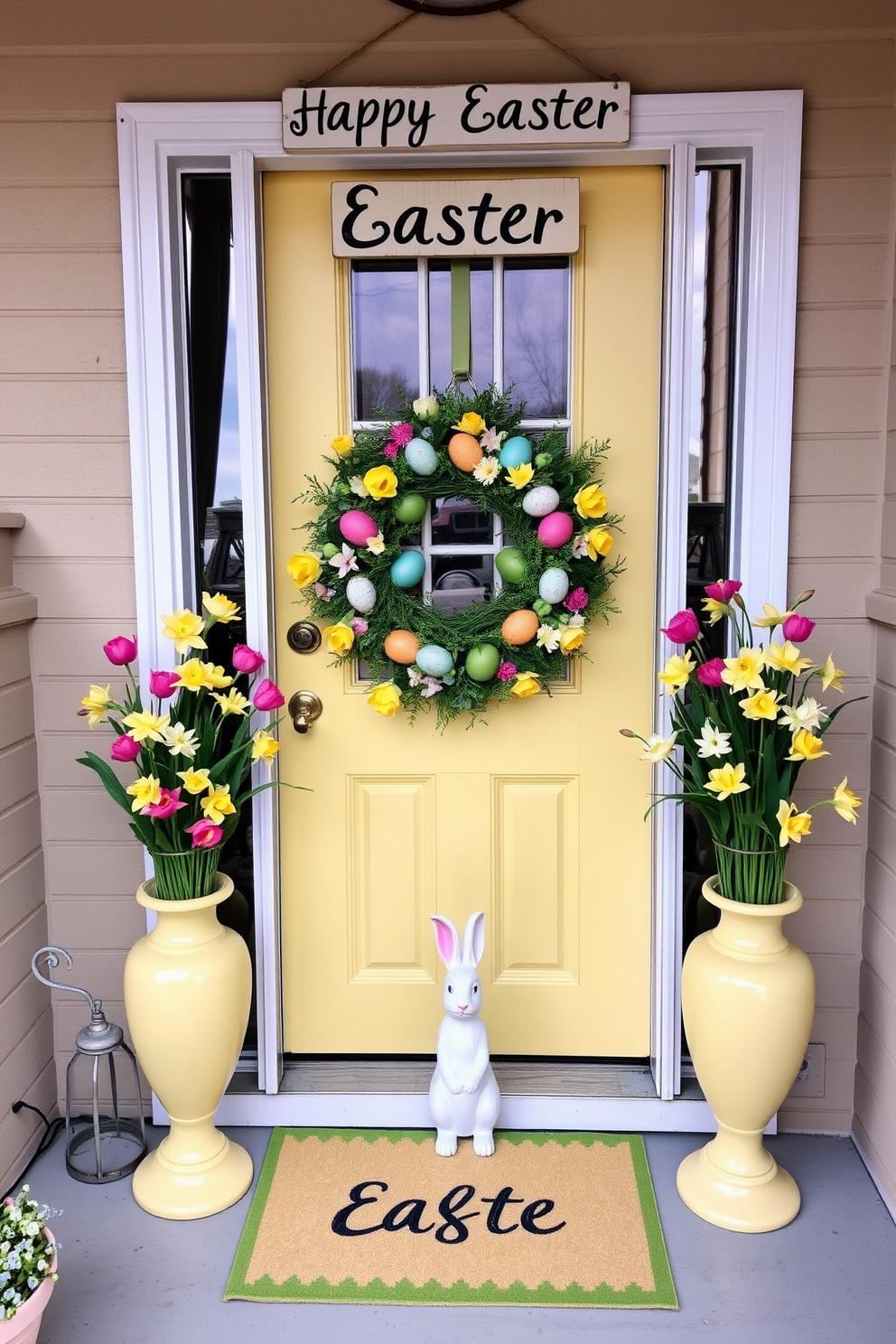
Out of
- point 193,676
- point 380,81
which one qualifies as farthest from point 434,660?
point 380,81

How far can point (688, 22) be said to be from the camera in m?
2.16

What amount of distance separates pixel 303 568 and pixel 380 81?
41.2 inches

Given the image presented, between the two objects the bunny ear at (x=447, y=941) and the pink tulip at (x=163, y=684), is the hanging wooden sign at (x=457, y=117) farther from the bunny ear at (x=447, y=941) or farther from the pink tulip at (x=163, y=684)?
the bunny ear at (x=447, y=941)

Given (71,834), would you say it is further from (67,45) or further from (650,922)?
(67,45)

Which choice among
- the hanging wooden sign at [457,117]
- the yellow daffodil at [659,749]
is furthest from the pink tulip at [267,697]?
the hanging wooden sign at [457,117]

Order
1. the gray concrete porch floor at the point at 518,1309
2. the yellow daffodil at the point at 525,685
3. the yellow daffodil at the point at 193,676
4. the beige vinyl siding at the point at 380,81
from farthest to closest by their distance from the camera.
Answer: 1. the yellow daffodil at the point at 525,685
2. the beige vinyl siding at the point at 380,81
3. the yellow daffodil at the point at 193,676
4. the gray concrete porch floor at the point at 518,1309

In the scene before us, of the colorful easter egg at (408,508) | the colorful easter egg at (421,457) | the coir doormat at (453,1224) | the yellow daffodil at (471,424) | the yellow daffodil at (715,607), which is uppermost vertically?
the yellow daffodil at (471,424)

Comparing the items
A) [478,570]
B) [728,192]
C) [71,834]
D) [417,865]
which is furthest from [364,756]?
[728,192]

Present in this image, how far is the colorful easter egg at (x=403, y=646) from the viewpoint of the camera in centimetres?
228

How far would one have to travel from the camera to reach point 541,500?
222 centimetres

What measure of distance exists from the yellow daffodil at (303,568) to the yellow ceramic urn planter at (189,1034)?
0.68 meters

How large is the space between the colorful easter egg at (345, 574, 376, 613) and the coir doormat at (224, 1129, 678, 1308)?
1.21 metres

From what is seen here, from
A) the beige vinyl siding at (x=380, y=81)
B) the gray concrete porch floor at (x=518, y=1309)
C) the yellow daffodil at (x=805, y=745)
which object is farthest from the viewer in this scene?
the beige vinyl siding at (x=380, y=81)

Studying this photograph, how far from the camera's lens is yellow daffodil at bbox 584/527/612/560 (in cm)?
222
